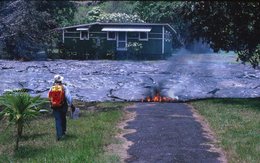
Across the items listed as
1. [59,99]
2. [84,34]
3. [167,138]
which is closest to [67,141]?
[59,99]

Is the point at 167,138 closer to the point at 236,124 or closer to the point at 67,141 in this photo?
the point at 67,141

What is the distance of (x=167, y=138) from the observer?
12766 mm

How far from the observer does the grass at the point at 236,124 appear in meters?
10.7

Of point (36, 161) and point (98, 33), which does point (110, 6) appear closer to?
point (98, 33)

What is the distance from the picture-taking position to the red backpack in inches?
488

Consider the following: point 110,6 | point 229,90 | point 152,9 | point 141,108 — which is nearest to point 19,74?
point 141,108

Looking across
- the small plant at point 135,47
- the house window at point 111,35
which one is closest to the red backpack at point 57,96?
the small plant at point 135,47

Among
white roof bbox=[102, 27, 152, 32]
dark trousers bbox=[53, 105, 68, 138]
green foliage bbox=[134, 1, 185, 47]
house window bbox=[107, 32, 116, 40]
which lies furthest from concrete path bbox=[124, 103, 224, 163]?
green foliage bbox=[134, 1, 185, 47]

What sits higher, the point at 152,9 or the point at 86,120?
the point at 152,9

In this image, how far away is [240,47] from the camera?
2461 cm

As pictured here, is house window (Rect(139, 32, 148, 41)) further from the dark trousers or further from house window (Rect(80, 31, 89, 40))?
the dark trousers

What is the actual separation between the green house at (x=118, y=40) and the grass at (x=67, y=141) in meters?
30.2

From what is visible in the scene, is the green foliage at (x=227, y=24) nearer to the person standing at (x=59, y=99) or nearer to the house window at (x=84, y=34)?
the person standing at (x=59, y=99)

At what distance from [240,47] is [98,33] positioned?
28.5 meters
